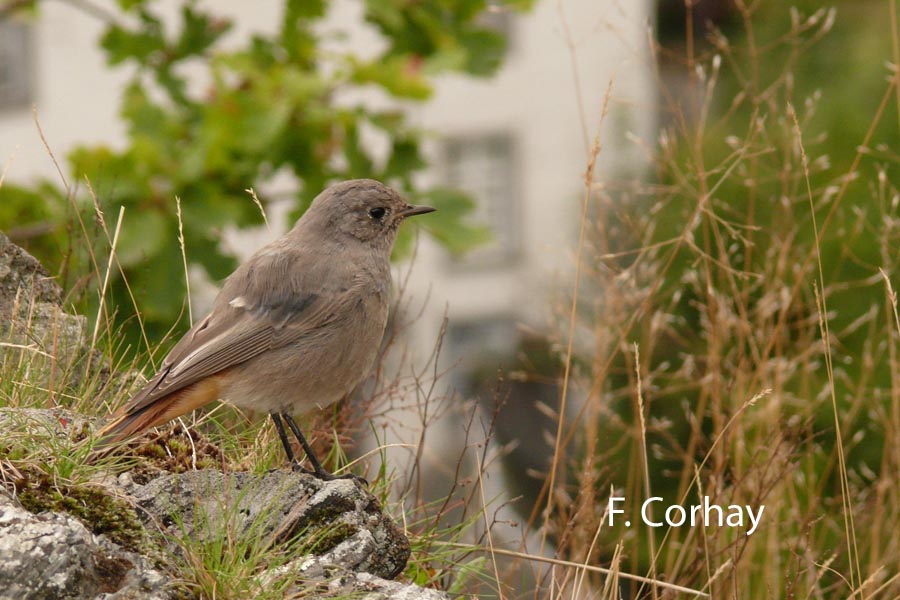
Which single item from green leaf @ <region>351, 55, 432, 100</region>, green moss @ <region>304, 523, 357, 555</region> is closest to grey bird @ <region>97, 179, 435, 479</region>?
green moss @ <region>304, 523, 357, 555</region>

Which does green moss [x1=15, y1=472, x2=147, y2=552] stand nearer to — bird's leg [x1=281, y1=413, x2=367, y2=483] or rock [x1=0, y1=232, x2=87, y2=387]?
rock [x1=0, y1=232, x2=87, y2=387]

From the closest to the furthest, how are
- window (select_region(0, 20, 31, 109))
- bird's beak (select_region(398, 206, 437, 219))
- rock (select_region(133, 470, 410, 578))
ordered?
rock (select_region(133, 470, 410, 578))
bird's beak (select_region(398, 206, 437, 219))
window (select_region(0, 20, 31, 109))

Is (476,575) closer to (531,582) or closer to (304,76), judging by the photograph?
(531,582)

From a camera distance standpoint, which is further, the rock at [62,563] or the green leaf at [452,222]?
the green leaf at [452,222]

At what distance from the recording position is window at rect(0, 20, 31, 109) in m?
23.6

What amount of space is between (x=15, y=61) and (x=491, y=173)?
928cm

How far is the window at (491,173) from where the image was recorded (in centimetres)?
2470

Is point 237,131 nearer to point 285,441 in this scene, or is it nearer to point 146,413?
point 285,441

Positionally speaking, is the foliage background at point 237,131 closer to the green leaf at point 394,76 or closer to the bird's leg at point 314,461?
the green leaf at point 394,76

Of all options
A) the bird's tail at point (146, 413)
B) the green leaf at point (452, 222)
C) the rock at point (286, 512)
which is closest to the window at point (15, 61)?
the green leaf at point (452, 222)

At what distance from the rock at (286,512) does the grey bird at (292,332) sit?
0.35m

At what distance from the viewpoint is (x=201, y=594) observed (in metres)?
3.17

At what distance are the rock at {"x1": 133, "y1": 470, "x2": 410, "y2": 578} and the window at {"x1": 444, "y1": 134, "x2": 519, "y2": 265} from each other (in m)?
21.0

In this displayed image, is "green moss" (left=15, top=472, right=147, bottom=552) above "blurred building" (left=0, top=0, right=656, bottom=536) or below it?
above
